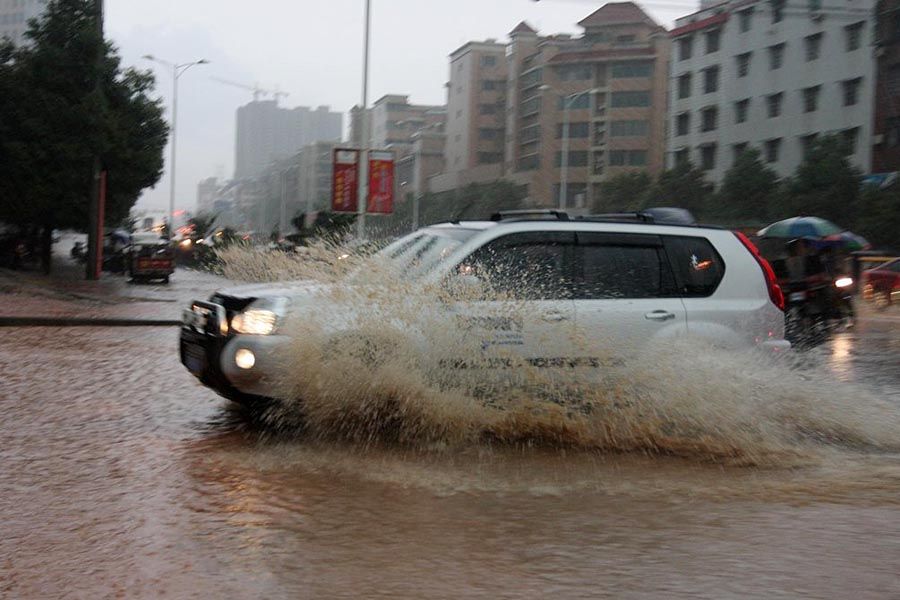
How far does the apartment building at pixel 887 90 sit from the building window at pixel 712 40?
50.2ft

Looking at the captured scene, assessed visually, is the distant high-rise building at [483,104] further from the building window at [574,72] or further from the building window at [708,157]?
the building window at [708,157]

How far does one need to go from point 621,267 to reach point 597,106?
80970mm

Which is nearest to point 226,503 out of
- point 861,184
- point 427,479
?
point 427,479

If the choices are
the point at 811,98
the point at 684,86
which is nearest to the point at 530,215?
the point at 811,98

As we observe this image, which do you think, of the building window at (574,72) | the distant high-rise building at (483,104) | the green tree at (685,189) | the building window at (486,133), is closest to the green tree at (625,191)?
the green tree at (685,189)

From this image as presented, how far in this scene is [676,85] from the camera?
6569 centimetres

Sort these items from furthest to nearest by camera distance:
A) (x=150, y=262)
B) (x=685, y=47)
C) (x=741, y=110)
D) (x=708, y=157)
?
1. (x=685, y=47)
2. (x=708, y=157)
3. (x=741, y=110)
4. (x=150, y=262)

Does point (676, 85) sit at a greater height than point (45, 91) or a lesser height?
greater

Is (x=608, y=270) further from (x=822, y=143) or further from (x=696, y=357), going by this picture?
(x=822, y=143)

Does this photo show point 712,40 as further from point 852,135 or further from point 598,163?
point 598,163

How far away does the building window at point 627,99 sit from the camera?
8425 centimetres

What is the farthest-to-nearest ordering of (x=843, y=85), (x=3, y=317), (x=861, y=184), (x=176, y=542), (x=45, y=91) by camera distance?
(x=843, y=85) → (x=861, y=184) → (x=45, y=91) → (x=3, y=317) → (x=176, y=542)

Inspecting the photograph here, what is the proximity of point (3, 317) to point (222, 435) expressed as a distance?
395 inches

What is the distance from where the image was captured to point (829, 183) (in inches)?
1750
